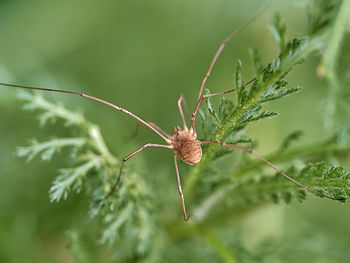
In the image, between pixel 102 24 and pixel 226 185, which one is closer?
pixel 226 185

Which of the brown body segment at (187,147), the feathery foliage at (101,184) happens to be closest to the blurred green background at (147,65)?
the brown body segment at (187,147)

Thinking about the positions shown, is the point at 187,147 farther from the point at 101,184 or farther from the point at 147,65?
the point at 147,65

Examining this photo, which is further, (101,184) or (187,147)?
(187,147)

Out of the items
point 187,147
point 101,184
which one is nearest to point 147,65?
point 187,147

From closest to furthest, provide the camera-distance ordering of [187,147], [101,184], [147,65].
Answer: [101,184]
[187,147]
[147,65]

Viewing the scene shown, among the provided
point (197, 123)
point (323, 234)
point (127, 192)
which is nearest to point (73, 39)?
point (197, 123)

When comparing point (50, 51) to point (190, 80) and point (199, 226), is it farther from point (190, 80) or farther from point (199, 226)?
point (199, 226)

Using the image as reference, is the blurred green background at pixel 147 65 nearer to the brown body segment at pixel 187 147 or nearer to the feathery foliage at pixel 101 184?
the brown body segment at pixel 187 147

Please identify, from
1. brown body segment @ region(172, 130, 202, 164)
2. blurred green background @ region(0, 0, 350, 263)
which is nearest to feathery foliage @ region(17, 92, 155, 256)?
brown body segment @ region(172, 130, 202, 164)

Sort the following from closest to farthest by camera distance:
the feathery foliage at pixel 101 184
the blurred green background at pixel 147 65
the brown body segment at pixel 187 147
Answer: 1. the feathery foliage at pixel 101 184
2. the brown body segment at pixel 187 147
3. the blurred green background at pixel 147 65

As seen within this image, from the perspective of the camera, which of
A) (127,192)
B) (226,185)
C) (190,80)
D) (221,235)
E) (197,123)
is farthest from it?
(190,80)

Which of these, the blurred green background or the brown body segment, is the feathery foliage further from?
the blurred green background
